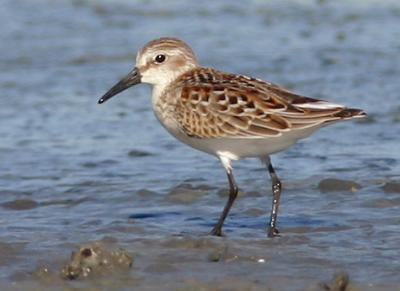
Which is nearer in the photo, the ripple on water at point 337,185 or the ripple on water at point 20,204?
the ripple on water at point 20,204

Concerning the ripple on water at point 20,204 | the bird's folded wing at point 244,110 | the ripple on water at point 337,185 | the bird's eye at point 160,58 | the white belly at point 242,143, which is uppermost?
the bird's eye at point 160,58

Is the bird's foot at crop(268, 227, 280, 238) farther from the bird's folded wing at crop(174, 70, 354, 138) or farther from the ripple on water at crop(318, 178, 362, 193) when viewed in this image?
the ripple on water at crop(318, 178, 362, 193)

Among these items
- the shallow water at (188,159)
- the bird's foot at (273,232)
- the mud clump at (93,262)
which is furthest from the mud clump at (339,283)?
the bird's foot at (273,232)

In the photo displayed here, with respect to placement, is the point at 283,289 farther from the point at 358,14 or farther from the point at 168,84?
the point at 358,14

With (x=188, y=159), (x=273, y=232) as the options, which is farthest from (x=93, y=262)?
(x=188, y=159)

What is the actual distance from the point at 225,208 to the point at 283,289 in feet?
5.89

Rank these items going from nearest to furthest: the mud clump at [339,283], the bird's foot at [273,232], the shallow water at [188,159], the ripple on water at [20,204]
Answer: the mud clump at [339,283]
the shallow water at [188,159]
the bird's foot at [273,232]
the ripple on water at [20,204]

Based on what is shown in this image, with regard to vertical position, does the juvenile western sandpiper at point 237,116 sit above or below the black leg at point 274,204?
above

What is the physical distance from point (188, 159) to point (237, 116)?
8.01 ft

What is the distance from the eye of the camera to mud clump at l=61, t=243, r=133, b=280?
7391mm

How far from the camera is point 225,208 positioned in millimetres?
8867

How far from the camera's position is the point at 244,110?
28.6ft

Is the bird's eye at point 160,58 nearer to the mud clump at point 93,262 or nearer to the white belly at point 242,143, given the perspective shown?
the white belly at point 242,143

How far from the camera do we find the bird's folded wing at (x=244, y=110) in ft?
28.1
